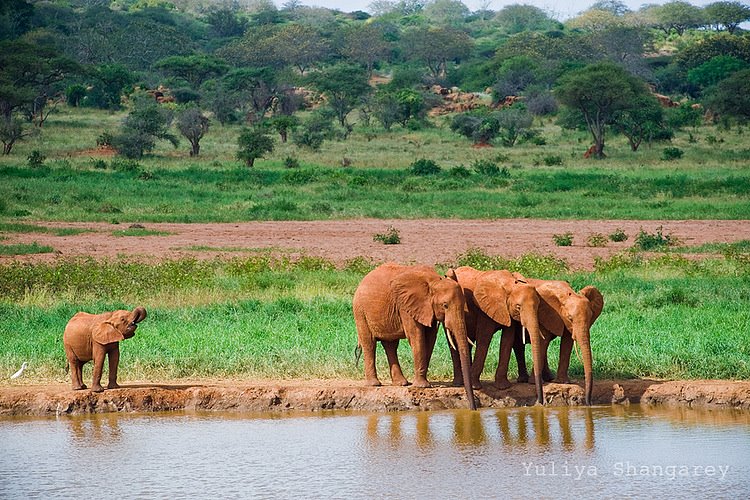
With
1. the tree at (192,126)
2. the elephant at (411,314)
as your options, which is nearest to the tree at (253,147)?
the tree at (192,126)

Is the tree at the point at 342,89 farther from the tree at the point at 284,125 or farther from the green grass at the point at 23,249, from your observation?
the green grass at the point at 23,249

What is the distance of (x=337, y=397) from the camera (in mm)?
11094

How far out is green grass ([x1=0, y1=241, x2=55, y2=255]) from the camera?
2294 cm

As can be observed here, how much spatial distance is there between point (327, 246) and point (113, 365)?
47.9 feet

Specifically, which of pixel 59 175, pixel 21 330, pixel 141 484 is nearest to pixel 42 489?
pixel 141 484

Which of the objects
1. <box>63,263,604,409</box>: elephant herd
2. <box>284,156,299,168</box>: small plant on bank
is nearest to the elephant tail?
<box>63,263,604,409</box>: elephant herd

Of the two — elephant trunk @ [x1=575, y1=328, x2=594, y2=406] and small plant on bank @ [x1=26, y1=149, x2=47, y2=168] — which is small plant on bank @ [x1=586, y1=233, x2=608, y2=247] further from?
small plant on bank @ [x1=26, y1=149, x2=47, y2=168]

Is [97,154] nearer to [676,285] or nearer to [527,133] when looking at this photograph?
[527,133]

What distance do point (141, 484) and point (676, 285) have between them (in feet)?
36.2

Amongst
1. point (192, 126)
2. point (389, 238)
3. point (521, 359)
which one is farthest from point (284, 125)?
point (521, 359)

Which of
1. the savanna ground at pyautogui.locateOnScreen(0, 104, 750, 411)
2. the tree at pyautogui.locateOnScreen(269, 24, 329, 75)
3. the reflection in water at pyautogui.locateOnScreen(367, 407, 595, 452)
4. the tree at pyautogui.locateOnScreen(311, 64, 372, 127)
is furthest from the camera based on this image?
the tree at pyautogui.locateOnScreen(269, 24, 329, 75)

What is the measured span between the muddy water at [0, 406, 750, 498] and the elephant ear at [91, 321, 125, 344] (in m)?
0.76

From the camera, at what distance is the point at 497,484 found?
858cm

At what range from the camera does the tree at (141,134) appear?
46.2 m
